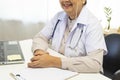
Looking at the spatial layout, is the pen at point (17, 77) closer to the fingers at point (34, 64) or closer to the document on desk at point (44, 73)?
the document on desk at point (44, 73)

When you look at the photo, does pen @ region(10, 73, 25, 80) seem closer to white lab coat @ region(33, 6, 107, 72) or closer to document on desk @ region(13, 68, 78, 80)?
document on desk @ region(13, 68, 78, 80)

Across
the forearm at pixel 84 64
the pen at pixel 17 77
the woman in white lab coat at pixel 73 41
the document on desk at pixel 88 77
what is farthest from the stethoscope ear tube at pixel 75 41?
the pen at pixel 17 77

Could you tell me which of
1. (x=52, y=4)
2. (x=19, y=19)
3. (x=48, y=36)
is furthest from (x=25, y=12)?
(x=48, y=36)

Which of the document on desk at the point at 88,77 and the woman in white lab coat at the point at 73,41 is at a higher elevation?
the woman in white lab coat at the point at 73,41

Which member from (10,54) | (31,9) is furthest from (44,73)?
(31,9)

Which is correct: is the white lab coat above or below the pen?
above

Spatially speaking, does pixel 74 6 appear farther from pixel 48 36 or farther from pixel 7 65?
pixel 7 65

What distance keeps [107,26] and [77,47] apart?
5.57 ft

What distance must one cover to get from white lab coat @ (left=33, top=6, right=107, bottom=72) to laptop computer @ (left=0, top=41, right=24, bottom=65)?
6.1 inches

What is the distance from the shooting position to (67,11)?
1.71m

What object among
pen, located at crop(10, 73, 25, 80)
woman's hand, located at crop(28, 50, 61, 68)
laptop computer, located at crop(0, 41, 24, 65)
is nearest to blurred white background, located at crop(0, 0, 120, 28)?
laptop computer, located at crop(0, 41, 24, 65)

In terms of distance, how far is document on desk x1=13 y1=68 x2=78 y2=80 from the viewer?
114 centimetres

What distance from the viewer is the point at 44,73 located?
121 cm

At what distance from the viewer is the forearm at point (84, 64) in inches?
51.5
